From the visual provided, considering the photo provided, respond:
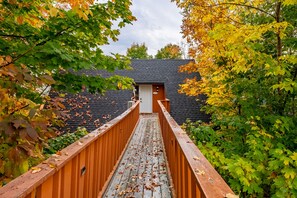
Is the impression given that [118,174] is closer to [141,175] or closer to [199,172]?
[141,175]

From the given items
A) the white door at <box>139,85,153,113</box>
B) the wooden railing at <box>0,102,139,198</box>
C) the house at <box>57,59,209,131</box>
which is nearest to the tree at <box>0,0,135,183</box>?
the wooden railing at <box>0,102,139,198</box>

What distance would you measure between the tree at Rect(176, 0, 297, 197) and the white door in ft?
39.1

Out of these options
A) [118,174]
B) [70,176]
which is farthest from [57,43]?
[118,174]

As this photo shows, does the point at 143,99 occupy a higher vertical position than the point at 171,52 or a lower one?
lower

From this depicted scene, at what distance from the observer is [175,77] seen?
19.2 metres

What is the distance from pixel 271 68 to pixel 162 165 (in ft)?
9.52

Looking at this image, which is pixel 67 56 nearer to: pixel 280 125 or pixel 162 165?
pixel 162 165

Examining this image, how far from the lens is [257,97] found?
5645 millimetres

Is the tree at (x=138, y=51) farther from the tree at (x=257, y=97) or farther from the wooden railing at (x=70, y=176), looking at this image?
the wooden railing at (x=70, y=176)

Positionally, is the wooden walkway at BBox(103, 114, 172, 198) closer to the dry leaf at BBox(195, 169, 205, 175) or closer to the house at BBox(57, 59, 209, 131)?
the dry leaf at BBox(195, 169, 205, 175)

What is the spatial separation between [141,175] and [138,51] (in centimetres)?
3626

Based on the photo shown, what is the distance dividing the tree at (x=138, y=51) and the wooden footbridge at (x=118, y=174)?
32990 millimetres

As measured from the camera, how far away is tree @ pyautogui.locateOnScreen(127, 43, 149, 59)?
38.2 m

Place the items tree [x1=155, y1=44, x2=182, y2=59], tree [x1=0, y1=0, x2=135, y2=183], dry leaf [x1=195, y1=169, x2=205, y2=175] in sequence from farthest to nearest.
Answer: tree [x1=155, y1=44, x2=182, y2=59] → tree [x1=0, y1=0, x2=135, y2=183] → dry leaf [x1=195, y1=169, x2=205, y2=175]
